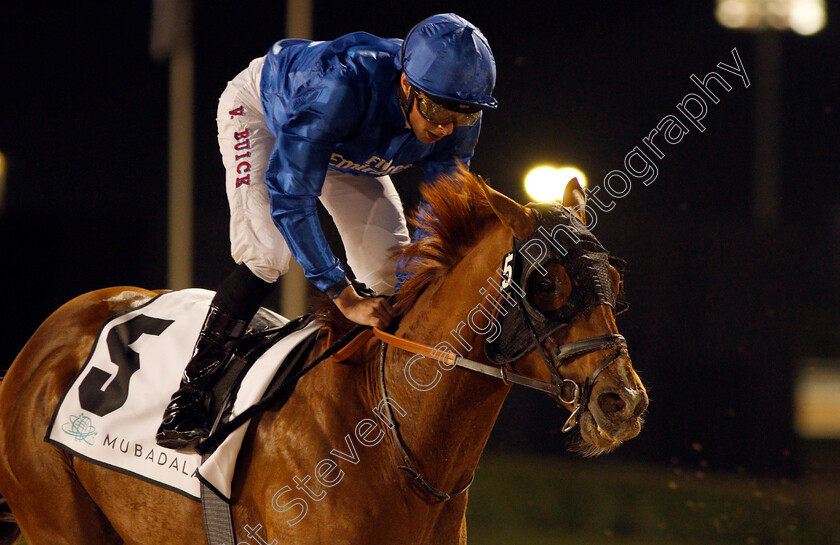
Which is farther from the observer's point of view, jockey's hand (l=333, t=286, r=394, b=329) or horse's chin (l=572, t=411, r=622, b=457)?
jockey's hand (l=333, t=286, r=394, b=329)

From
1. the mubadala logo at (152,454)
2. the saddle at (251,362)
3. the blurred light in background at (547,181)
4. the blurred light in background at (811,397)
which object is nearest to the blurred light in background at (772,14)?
the blurred light in background at (547,181)

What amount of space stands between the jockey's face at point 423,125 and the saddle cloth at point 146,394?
1.90 ft

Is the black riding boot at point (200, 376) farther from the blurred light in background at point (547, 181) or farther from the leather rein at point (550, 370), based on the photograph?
the blurred light in background at point (547, 181)

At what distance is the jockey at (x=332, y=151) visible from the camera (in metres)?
1.86

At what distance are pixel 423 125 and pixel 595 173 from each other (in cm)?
443

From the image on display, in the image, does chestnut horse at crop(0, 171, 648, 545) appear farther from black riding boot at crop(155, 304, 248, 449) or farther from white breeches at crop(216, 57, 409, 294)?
white breeches at crop(216, 57, 409, 294)

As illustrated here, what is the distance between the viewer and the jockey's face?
1930mm

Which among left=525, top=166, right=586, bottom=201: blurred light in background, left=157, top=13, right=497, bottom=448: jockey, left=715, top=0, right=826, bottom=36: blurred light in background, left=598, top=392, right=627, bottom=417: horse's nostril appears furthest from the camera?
left=715, top=0, right=826, bottom=36: blurred light in background

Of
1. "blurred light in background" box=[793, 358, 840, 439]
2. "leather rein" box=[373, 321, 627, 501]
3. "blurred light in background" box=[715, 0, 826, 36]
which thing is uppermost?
"blurred light in background" box=[715, 0, 826, 36]

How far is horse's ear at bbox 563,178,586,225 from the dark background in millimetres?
3159

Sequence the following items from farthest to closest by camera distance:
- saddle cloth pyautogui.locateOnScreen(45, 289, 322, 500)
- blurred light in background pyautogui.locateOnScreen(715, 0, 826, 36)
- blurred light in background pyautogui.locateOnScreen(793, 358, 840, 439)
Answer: blurred light in background pyautogui.locateOnScreen(715, 0, 826, 36)
blurred light in background pyautogui.locateOnScreen(793, 358, 840, 439)
saddle cloth pyautogui.locateOnScreen(45, 289, 322, 500)

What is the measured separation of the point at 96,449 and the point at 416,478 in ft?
3.36

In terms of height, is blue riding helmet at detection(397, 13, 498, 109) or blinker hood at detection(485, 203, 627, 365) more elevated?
blue riding helmet at detection(397, 13, 498, 109)

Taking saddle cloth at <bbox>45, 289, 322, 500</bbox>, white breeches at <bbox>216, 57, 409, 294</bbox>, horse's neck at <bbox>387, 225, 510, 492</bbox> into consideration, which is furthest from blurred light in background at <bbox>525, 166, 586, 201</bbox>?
horse's neck at <bbox>387, 225, 510, 492</bbox>
